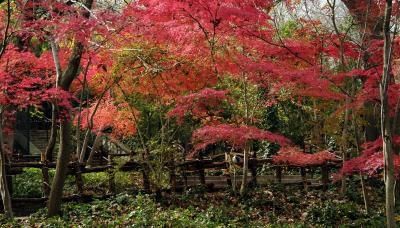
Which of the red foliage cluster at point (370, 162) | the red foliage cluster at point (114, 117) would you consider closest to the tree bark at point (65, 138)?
the red foliage cluster at point (114, 117)

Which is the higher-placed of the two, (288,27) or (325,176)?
(288,27)

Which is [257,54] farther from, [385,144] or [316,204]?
[385,144]

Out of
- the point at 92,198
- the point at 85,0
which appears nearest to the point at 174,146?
the point at 92,198

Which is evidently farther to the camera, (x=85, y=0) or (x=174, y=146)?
(x=174, y=146)

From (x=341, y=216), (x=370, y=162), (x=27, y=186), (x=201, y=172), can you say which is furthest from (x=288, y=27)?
(x=27, y=186)

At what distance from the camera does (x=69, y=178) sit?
14047mm

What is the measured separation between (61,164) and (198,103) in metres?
3.66

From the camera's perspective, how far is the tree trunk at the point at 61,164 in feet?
28.9

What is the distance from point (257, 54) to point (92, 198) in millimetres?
5366

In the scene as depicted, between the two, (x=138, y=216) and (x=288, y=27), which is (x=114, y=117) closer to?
(x=138, y=216)

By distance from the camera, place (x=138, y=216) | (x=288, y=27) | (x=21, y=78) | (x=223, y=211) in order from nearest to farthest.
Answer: (x=138, y=216)
(x=223, y=211)
(x=21, y=78)
(x=288, y=27)

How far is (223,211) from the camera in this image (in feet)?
31.9

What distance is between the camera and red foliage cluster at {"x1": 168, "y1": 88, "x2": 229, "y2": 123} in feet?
32.7

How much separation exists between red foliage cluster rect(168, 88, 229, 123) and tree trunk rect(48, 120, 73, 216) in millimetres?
2583
